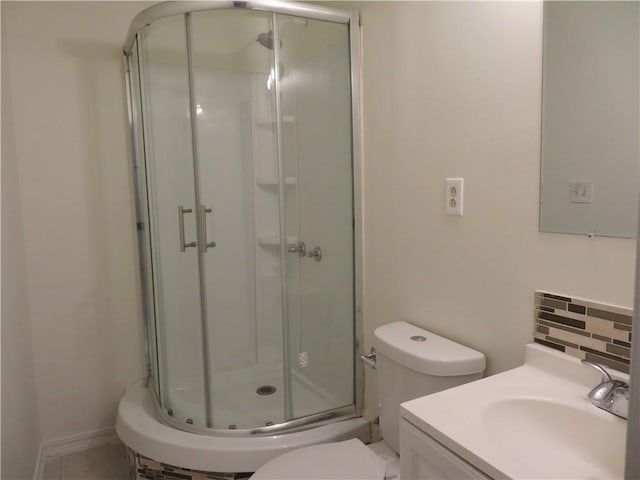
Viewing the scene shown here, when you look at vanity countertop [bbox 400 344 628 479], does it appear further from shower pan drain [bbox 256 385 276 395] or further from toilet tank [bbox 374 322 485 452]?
shower pan drain [bbox 256 385 276 395]

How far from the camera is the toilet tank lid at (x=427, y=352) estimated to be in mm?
1357

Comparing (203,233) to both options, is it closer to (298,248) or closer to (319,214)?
(298,248)

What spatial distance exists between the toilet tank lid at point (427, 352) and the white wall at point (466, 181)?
0.21 feet

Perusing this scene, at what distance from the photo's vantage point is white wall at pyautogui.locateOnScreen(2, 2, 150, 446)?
6.74 ft

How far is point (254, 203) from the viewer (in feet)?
7.59

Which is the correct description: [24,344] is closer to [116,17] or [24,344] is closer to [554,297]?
[116,17]

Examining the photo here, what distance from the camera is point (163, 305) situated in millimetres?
2141

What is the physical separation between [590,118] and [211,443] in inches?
65.2

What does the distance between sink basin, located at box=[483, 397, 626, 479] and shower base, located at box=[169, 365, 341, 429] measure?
1.12 metres

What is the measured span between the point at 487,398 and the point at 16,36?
2361 millimetres

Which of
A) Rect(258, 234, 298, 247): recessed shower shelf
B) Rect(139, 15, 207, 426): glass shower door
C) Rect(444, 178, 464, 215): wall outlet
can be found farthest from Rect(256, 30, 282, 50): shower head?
Rect(444, 178, 464, 215): wall outlet

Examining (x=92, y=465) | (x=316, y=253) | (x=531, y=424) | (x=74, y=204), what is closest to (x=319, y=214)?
(x=316, y=253)

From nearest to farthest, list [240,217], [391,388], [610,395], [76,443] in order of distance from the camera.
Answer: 1. [610,395]
2. [391,388]
3. [76,443]
4. [240,217]

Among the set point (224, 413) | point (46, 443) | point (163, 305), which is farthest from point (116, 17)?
point (46, 443)
